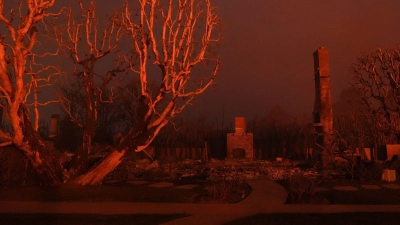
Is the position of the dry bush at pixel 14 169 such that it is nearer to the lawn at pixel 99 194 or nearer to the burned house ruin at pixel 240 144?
the lawn at pixel 99 194

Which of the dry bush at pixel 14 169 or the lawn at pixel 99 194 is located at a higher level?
the dry bush at pixel 14 169

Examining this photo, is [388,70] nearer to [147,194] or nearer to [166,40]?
[166,40]

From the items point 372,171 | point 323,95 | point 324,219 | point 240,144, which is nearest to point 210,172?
point 372,171

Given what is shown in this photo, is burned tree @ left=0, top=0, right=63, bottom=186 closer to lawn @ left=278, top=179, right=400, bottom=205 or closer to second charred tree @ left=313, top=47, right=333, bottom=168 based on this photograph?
lawn @ left=278, top=179, right=400, bottom=205

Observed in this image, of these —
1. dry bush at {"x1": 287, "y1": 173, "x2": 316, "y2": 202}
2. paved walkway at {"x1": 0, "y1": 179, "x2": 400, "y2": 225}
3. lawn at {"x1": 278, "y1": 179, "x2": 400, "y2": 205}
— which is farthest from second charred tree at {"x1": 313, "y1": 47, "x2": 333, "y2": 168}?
paved walkway at {"x1": 0, "y1": 179, "x2": 400, "y2": 225}

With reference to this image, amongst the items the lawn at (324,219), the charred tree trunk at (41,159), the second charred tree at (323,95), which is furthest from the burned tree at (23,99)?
the second charred tree at (323,95)

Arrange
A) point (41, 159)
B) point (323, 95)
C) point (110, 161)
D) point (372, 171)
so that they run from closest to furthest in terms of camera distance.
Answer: point (41, 159) → point (110, 161) → point (372, 171) → point (323, 95)

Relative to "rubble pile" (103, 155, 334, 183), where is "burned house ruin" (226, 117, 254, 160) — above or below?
above

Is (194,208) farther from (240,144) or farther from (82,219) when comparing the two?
(240,144)

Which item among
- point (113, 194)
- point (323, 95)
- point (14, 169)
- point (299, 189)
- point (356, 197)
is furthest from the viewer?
point (323, 95)

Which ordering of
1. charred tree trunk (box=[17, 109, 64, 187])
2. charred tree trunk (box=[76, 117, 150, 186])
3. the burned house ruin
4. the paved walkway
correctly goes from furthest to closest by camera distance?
the burned house ruin → charred tree trunk (box=[76, 117, 150, 186]) → charred tree trunk (box=[17, 109, 64, 187]) → the paved walkway

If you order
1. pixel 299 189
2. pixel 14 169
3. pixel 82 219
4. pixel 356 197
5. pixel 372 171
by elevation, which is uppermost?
pixel 14 169

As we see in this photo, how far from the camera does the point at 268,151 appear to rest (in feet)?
111

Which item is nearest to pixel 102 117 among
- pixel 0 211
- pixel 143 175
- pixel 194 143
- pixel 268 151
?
pixel 194 143
